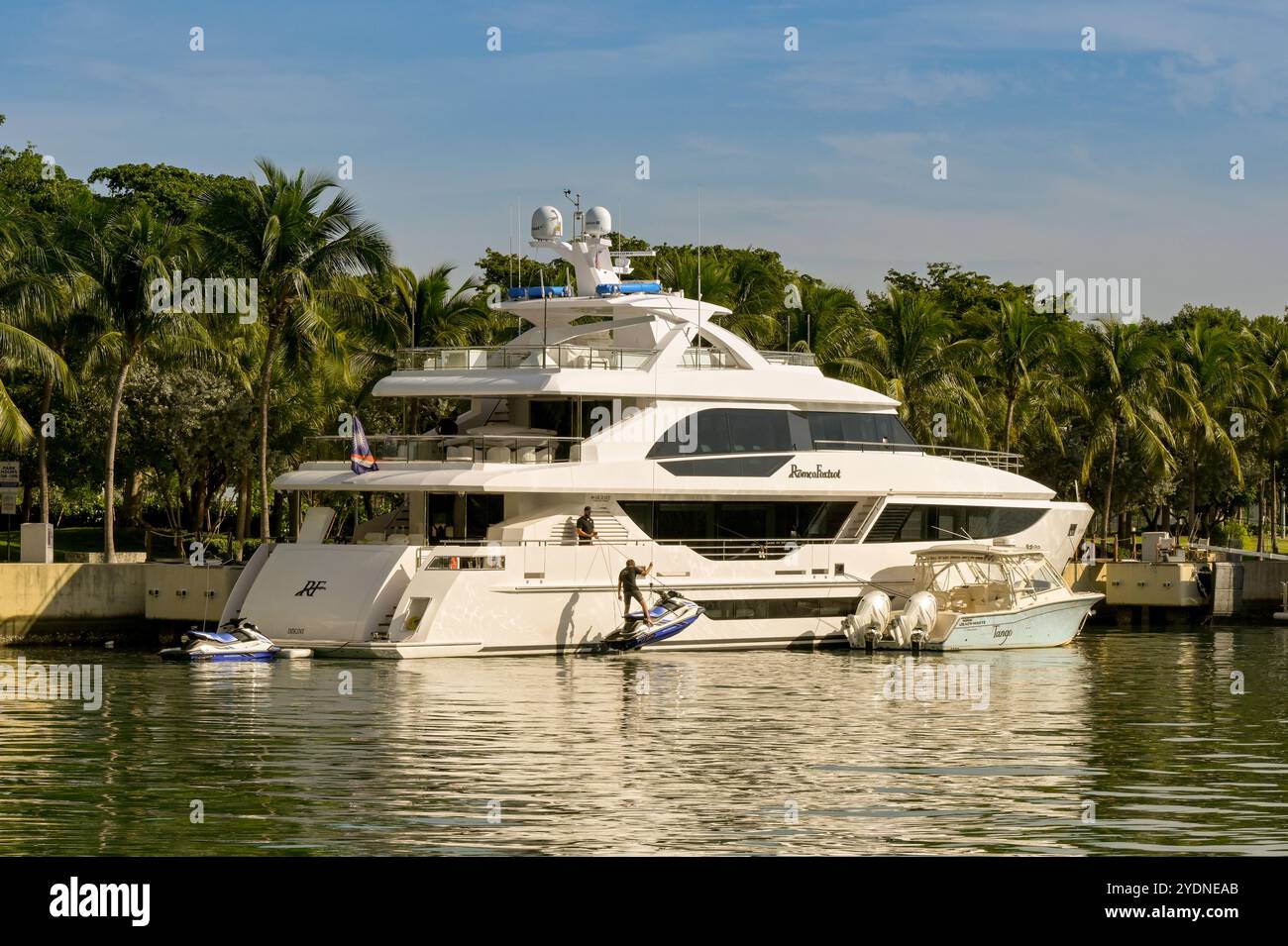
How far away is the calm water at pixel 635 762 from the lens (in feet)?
44.8

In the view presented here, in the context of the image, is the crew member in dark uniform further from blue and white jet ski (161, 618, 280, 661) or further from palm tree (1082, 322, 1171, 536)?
palm tree (1082, 322, 1171, 536)

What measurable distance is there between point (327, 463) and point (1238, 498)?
161 ft

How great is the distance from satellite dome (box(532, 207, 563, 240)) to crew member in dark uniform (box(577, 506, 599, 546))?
23.6ft

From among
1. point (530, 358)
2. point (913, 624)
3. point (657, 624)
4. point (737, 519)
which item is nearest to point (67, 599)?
point (530, 358)

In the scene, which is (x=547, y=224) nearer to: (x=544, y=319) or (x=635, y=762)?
(x=544, y=319)

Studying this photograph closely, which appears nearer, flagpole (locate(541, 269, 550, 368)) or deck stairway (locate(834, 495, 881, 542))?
flagpole (locate(541, 269, 550, 368))

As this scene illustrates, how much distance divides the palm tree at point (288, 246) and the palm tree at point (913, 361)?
47.7 feet

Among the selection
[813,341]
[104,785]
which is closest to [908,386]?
[813,341]

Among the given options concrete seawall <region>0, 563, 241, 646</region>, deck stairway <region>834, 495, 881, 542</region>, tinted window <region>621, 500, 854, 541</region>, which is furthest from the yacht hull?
concrete seawall <region>0, 563, 241, 646</region>

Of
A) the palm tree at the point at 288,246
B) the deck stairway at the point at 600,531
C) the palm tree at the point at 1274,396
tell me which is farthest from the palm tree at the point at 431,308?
the palm tree at the point at 1274,396

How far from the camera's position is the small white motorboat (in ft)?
98.7

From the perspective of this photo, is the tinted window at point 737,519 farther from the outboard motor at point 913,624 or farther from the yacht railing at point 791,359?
the yacht railing at point 791,359

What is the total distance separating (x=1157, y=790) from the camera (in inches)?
633

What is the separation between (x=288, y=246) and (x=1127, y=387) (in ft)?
79.7
